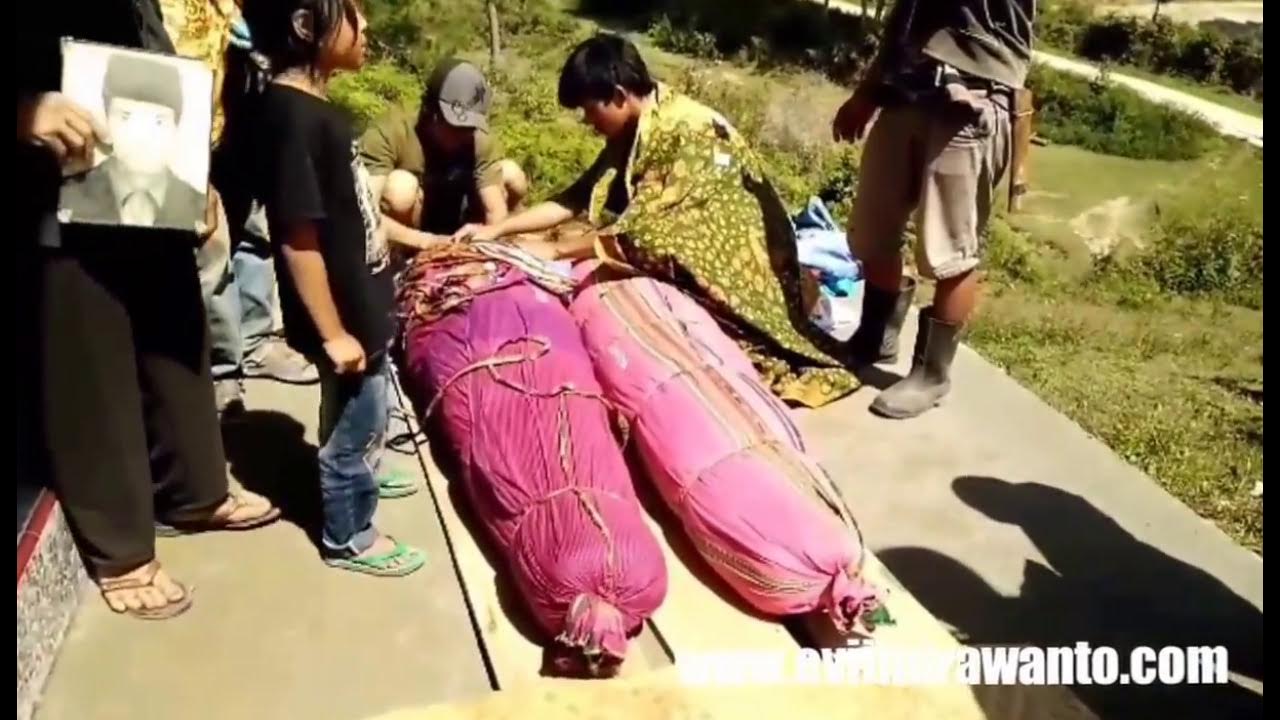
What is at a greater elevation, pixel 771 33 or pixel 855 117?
pixel 855 117

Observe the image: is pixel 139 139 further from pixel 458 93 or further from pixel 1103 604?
pixel 1103 604

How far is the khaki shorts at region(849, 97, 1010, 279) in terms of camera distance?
3.32 metres

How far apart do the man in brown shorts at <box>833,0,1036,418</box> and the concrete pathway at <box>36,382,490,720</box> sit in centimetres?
148

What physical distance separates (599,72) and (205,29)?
102 centimetres

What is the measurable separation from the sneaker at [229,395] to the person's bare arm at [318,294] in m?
0.93

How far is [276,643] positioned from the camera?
7.75 feet

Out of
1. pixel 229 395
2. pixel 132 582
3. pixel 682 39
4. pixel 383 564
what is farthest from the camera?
pixel 682 39

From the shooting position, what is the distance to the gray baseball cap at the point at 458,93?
11.3ft

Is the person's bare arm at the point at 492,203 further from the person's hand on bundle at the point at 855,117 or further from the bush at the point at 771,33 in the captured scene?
the bush at the point at 771,33

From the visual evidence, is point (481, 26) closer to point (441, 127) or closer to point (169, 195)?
point (441, 127)

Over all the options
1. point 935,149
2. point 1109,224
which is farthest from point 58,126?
point 1109,224

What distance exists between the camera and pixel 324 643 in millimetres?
2365

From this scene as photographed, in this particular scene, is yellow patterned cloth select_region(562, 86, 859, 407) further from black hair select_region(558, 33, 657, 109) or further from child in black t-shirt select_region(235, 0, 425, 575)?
child in black t-shirt select_region(235, 0, 425, 575)

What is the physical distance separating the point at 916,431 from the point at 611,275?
887 mm
